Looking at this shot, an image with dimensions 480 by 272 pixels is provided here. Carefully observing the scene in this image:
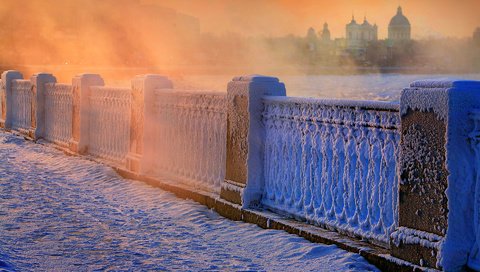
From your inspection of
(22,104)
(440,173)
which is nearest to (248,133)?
(440,173)

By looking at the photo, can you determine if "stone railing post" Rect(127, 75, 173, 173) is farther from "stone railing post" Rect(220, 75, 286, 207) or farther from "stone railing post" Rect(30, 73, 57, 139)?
"stone railing post" Rect(30, 73, 57, 139)

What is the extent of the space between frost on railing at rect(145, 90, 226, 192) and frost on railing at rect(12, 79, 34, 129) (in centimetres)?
769

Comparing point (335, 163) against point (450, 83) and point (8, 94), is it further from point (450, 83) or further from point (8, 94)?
point (8, 94)

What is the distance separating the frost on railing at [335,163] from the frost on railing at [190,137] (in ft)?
3.60

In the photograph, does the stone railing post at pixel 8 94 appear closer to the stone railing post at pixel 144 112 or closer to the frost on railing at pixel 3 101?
the frost on railing at pixel 3 101

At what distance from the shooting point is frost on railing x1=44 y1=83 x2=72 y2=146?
14.9 m

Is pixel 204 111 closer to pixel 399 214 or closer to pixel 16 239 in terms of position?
pixel 16 239

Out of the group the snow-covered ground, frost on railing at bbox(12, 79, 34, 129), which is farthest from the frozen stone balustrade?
frost on railing at bbox(12, 79, 34, 129)

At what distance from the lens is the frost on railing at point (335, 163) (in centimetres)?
604

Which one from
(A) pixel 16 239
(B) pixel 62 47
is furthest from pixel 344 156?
(B) pixel 62 47

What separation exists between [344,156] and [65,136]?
380 inches

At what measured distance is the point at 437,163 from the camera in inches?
210

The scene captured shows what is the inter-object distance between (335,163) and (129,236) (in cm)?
220

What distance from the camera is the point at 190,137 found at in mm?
9492
